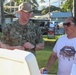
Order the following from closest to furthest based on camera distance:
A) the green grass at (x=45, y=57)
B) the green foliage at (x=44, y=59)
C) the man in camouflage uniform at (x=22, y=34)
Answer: the man in camouflage uniform at (x=22, y=34) < the green foliage at (x=44, y=59) < the green grass at (x=45, y=57)

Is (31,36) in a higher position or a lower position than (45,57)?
higher

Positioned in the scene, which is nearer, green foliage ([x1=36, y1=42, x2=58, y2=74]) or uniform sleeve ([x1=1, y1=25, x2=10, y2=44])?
uniform sleeve ([x1=1, y1=25, x2=10, y2=44])

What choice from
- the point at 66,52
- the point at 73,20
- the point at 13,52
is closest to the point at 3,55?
the point at 13,52

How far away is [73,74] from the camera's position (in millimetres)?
2441

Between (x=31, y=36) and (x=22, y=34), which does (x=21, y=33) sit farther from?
(x=31, y=36)

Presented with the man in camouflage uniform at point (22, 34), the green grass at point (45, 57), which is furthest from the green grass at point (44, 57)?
the man in camouflage uniform at point (22, 34)

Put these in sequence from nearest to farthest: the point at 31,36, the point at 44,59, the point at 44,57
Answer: the point at 31,36 < the point at 44,59 < the point at 44,57

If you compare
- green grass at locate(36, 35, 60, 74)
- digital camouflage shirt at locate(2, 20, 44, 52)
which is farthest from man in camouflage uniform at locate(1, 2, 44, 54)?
green grass at locate(36, 35, 60, 74)

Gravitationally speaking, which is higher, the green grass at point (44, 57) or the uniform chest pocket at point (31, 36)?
the uniform chest pocket at point (31, 36)

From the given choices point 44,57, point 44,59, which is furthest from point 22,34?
point 44,57

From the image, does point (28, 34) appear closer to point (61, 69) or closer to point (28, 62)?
point (61, 69)

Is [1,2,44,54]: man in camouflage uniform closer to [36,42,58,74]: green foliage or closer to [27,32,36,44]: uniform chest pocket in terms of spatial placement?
[27,32,36,44]: uniform chest pocket

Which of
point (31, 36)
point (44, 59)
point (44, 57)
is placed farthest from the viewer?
point (44, 57)

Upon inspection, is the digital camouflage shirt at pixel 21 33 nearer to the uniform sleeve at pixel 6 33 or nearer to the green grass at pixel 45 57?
the uniform sleeve at pixel 6 33
